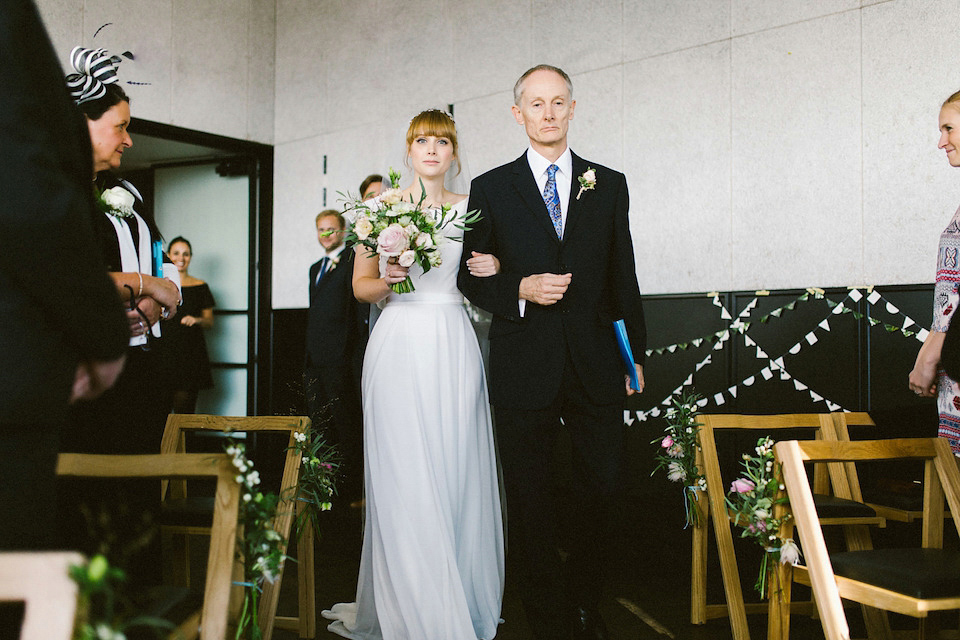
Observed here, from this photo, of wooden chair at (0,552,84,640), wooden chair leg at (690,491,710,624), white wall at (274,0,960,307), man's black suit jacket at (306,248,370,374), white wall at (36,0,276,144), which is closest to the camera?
wooden chair at (0,552,84,640)

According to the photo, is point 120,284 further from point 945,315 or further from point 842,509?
point 945,315

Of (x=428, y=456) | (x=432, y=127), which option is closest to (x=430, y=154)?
(x=432, y=127)

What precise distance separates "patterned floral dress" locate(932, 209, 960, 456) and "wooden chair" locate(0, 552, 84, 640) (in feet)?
8.68

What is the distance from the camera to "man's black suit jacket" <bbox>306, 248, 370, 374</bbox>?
5.34 meters

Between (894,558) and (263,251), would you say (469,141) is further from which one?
(894,558)

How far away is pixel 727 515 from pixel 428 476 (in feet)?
3.68

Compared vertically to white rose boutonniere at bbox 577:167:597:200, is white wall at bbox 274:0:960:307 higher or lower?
higher

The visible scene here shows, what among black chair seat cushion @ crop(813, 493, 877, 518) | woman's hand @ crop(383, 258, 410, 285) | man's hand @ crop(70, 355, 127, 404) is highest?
woman's hand @ crop(383, 258, 410, 285)

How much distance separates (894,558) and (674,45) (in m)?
4.09

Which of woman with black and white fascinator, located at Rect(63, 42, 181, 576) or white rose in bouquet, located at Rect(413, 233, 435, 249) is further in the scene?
white rose in bouquet, located at Rect(413, 233, 435, 249)

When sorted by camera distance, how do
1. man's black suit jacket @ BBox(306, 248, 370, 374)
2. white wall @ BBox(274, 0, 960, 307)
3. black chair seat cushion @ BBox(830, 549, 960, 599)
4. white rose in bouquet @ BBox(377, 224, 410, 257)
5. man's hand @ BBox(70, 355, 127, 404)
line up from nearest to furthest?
man's hand @ BBox(70, 355, 127, 404), black chair seat cushion @ BBox(830, 549, 960, 599), white rose in bouquet @ BBox(377, 224, 410, 257), white wall @ BBox(274, 0, 960, 307), man's black suit jacket @ BBox(306, 248, 370, 374)

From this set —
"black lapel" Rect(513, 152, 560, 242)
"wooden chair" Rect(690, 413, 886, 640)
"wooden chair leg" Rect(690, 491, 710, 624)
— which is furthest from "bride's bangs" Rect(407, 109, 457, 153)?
"wooden chair leg" Rect(690, 491, 710, 624)

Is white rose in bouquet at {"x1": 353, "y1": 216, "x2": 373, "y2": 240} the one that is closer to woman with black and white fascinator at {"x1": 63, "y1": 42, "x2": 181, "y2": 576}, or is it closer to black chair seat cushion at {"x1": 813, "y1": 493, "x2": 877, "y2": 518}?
woman with black and white fascinator at {"x1": 63, "y1": 42, "x2": 181, "y2": 576}

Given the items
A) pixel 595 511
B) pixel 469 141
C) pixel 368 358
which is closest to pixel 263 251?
pixel 469 141
